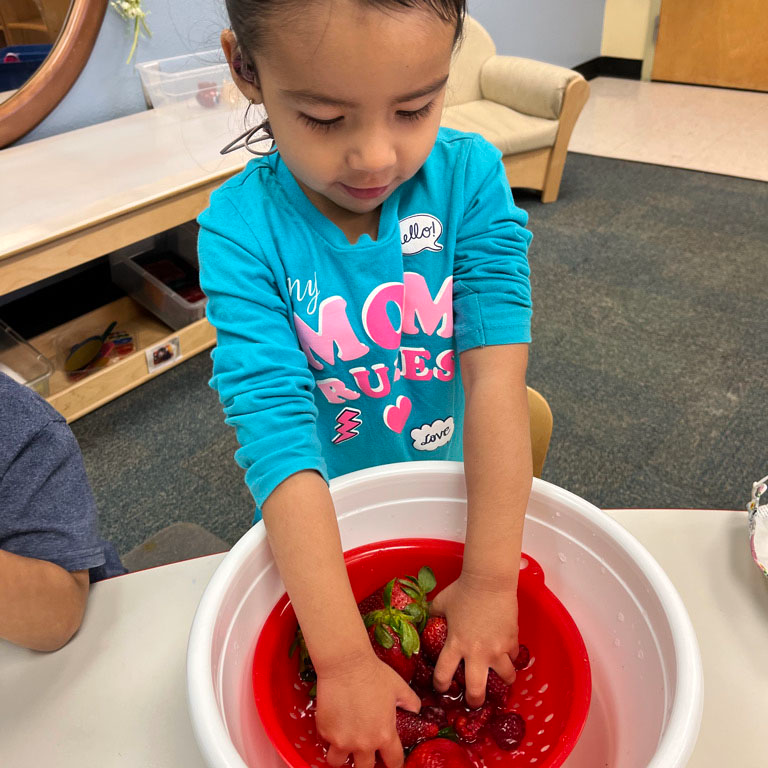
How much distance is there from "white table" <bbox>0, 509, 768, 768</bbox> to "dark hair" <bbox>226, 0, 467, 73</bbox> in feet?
1.54

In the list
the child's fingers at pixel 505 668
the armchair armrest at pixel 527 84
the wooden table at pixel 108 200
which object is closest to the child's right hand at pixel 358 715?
the child's fingers at pixel 505 668

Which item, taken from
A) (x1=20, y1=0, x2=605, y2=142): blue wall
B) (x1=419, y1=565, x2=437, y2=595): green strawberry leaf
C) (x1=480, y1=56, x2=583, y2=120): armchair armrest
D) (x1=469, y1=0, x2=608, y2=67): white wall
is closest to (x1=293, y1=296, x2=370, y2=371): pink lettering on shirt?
(x1=419, y1=565, x2=437, y2=595): green strawberry leaf

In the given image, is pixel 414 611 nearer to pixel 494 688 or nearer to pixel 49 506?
pixel 494 688

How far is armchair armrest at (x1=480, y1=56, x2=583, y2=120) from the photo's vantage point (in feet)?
9.48

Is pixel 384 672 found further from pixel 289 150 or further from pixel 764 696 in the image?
pixel 289 150

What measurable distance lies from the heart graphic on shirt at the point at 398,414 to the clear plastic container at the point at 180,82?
5.97ft

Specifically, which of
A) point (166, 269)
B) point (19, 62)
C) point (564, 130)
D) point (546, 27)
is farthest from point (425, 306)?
point (546, 27)

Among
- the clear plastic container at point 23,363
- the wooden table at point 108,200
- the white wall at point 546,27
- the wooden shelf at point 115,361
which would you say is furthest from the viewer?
the white wall at point 546,27

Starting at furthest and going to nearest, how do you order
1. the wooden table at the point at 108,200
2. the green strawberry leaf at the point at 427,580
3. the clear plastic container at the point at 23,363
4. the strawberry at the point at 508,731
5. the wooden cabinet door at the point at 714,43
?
1. the wooden cabinet door at the point at 714,43
2. the clear plastic container at the point at 23,363
3. the wooden table at the point at 108,200
4. the green strawberry leaf at the point at 427,580
5. the strawberry at the point at 508,731

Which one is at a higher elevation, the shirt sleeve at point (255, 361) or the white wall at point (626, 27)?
the shirt sleeve at point (255, 361)

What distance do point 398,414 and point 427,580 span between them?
212mm

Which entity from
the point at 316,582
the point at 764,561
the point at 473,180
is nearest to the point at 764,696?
the point at 764,561

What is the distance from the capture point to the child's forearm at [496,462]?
0.63 metres

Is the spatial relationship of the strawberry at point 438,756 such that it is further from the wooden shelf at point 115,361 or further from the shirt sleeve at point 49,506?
the wooden shelf at point 115,361
